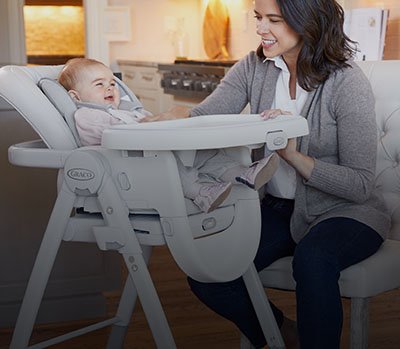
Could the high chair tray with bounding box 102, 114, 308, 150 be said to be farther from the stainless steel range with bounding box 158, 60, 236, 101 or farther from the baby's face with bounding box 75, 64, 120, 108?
the stainless steel range with bounding box 158, 60, 236, 101

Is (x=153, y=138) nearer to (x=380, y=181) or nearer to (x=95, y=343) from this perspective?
(x=380, y=181)

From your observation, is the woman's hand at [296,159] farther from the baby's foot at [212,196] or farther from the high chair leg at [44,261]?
the high chair leg at [44,261]

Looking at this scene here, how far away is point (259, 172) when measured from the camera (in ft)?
6.32

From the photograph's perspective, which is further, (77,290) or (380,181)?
(77,290)

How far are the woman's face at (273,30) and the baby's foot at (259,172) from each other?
1.29 feet

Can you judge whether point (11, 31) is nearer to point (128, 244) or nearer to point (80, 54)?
point (80, 54)

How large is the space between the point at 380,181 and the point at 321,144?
26cm

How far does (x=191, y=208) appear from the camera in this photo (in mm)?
1980

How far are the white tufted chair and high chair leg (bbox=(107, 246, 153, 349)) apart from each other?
0.32m

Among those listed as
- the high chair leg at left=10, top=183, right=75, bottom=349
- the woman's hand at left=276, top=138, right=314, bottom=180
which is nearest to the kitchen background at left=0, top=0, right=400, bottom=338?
the high chair leg at left=10, top=183, right=75, bottom=349

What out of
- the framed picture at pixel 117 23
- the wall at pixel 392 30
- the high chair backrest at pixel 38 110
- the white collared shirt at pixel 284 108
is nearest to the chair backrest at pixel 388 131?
the white collared shirt at pixel 284 108

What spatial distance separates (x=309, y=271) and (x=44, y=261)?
63 centimetres

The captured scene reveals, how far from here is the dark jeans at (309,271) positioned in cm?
195

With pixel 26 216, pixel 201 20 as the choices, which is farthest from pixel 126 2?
pixel 26 216
